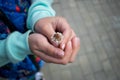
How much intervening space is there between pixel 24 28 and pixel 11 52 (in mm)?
136

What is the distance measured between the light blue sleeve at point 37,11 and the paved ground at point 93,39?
0.86 m

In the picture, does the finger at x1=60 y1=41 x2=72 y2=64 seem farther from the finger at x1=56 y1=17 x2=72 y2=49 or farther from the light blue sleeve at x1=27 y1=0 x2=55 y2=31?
the light blue sleeve at x1=27 y1=0 x2=55 y2=31

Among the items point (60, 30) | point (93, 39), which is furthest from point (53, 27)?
point (93, 39)

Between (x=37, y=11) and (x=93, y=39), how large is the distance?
1.12 m

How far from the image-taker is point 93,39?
162 cm

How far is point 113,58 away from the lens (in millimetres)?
1602

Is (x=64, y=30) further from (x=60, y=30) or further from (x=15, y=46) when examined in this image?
(x=15, y=46)

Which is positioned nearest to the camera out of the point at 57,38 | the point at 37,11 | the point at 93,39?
the point at 57,38

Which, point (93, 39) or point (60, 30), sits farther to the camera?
point (93, 39)

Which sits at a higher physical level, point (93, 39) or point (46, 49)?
point (46, 49)

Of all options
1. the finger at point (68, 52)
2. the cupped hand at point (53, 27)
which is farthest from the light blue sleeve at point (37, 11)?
the finger at point (68, 52)

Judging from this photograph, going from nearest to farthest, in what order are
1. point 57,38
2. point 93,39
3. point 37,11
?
1. point 57,38
2. point 37,11
3. point 93,39

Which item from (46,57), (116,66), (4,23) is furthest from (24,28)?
(116,66)

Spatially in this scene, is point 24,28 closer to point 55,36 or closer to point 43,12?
point 43,12
